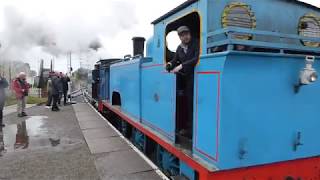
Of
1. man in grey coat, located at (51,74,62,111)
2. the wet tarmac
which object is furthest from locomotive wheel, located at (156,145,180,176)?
man in grey coat, located at (51,74,62,111)

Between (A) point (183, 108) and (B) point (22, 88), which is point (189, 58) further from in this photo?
(B) point (22, 88)

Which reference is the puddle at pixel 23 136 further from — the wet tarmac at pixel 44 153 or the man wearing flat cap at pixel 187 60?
the man wearing flat cap at pixel 187 60

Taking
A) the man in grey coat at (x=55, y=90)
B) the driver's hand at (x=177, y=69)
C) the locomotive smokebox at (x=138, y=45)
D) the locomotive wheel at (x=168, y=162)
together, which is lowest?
the locomotive wheel at (x=168, y=162)

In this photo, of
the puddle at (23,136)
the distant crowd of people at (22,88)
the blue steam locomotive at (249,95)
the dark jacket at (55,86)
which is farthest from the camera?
the dark jacket at (55,86)

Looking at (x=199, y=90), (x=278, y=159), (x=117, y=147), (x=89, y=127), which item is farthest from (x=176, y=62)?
(x=89, y=127)

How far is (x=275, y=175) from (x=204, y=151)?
846 mm

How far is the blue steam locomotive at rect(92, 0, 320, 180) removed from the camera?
9.88 ft

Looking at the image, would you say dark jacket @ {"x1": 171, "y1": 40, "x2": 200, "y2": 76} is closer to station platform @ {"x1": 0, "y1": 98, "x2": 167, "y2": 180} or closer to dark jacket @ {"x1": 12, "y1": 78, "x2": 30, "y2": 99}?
station platform @ {"x1": 0, "y1": 98, "x2": 167, "y2": 180}

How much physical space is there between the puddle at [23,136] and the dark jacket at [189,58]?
4558mm

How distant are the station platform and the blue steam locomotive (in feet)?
4.14

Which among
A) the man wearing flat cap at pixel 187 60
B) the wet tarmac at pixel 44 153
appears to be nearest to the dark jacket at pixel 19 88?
the wet tarmac at pixel 44 153

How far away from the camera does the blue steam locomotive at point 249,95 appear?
3012 mm

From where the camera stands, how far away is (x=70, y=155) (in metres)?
6.09

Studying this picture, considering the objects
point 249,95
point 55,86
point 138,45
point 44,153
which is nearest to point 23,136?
point 44,153
